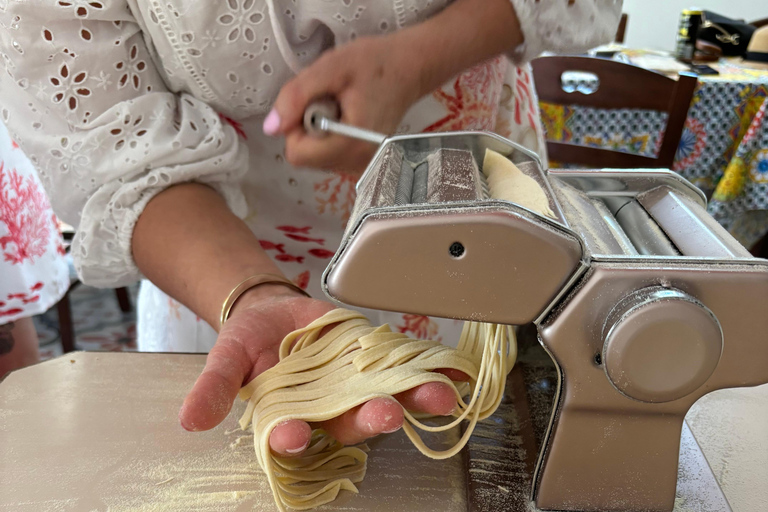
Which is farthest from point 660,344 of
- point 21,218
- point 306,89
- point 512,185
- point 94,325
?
point 94,325

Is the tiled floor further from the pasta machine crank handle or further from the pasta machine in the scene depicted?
the pasta machine

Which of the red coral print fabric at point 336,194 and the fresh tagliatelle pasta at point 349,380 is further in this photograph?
the red coral print fabric at point 336,194

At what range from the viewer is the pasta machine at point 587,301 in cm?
40

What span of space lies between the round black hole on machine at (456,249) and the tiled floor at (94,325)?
1.98 metres

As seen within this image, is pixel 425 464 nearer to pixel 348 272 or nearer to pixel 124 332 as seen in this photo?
pixel 348 272

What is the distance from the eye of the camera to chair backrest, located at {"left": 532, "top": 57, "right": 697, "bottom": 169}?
5.23ft

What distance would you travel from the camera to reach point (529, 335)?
661 millimetres

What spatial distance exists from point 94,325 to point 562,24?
2211 millimetres

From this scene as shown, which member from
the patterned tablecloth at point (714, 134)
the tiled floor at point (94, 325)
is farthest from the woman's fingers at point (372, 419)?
the tiled floor at point (94, 325)

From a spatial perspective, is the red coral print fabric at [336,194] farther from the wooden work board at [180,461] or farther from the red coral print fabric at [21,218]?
the red coral print fabric at [21,218]

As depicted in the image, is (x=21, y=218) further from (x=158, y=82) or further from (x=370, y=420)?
(x=370, y=420)

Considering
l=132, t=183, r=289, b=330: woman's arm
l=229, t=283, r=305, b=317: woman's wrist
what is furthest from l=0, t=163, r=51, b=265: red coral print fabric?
l=229, t=283, r=305, b=317: woman's wrist

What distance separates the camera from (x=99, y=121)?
665 millimetres

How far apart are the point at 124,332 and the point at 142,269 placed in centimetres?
176
